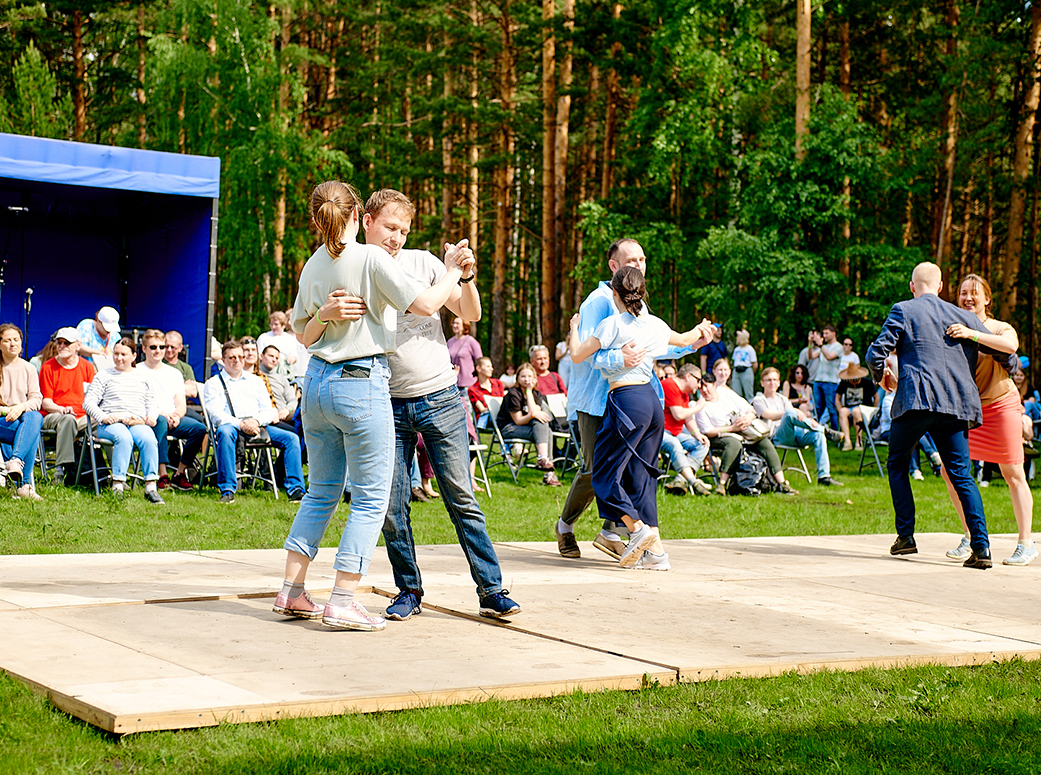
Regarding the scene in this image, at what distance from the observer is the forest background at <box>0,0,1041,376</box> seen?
76.9ft

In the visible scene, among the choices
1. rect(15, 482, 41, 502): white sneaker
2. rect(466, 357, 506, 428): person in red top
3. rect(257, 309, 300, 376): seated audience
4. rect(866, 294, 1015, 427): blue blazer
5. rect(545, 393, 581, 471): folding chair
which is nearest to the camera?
rect(866, 294, 1015, 427): blue blazer

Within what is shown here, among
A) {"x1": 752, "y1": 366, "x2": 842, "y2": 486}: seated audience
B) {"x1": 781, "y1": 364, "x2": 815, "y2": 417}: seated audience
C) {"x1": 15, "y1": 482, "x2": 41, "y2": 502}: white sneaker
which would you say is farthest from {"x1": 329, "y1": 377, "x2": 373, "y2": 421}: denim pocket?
{"x1": 781, "y1": 364, "x2": 815, "y2": 417}: seated audience

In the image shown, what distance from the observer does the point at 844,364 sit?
1778 cm

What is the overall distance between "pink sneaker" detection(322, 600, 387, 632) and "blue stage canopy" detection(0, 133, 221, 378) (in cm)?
993

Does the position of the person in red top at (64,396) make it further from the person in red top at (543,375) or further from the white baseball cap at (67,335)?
the person in red top at (543,375)

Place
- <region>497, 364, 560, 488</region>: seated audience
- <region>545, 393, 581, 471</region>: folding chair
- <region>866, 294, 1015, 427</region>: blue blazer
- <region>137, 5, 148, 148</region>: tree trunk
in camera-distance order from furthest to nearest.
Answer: <region>137, 5, 148, 148</region>: tree trunk
<region>545, 393, 581, 471</region>: folding chair
<region>497, 364, 560, 488</region>: seated audience
<region>866, 294, 1015, 427</region>: blue blazer

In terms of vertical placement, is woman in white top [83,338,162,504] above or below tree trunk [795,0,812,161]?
below

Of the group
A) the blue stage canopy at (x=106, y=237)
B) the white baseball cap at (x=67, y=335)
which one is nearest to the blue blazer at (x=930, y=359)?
the white baseball cap at (x=67, y=335)

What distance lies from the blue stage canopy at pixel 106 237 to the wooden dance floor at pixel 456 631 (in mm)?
8340

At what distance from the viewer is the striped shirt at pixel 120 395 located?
10.1 m

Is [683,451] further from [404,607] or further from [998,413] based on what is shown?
[404,607]

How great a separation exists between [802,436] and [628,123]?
15.7 m

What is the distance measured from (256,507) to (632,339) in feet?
13.8

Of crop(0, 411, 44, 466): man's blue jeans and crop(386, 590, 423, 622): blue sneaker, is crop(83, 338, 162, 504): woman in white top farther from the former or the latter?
crop(386, 590, 423, 622): blue sneaker
